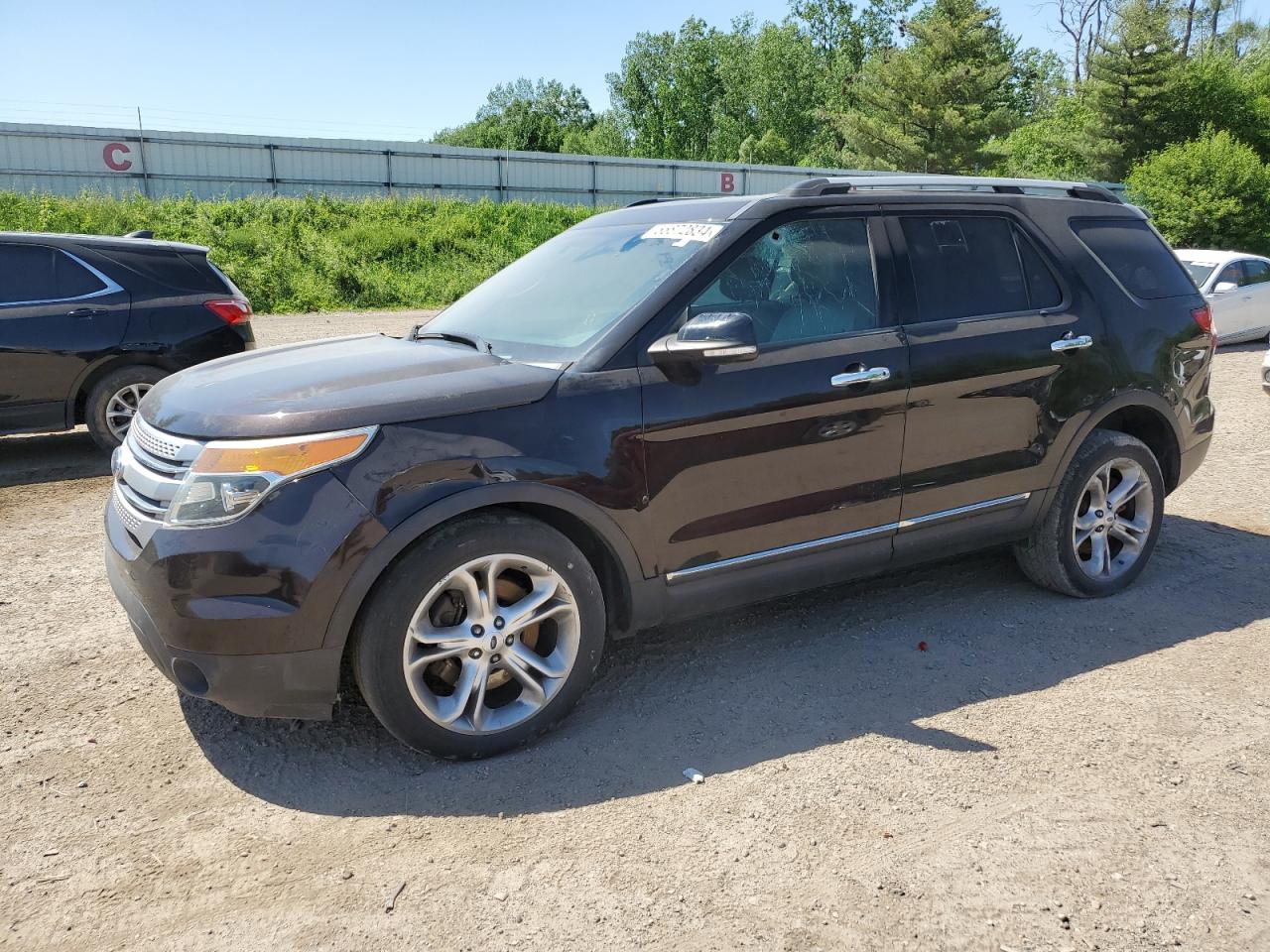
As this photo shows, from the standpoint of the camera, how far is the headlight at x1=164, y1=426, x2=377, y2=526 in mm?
3107

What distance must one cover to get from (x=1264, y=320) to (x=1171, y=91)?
97.0ft

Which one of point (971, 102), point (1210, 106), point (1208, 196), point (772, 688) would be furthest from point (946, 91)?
point (772, 688)

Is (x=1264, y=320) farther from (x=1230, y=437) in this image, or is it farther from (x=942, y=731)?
(x=942, y=731)

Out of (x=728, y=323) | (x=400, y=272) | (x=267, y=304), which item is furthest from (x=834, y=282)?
(x=400, y=272)

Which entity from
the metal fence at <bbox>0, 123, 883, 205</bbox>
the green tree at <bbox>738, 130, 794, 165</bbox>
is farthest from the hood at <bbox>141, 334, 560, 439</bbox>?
the green tree at <bbox>738, 130, 794, 165</bbox>

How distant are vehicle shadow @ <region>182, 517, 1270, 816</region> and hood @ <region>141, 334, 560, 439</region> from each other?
1.16 metres

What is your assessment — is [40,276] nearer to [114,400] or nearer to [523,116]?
[114,400]

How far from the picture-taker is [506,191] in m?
35.6

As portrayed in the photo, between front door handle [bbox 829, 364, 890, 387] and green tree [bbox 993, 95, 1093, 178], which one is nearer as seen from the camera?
front door handle [bbox 829, 364, 890, 387]

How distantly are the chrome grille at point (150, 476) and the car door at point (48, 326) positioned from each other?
4.72 m

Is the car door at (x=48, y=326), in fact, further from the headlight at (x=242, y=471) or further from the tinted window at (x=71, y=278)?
the headlight at (x=242, y=471)

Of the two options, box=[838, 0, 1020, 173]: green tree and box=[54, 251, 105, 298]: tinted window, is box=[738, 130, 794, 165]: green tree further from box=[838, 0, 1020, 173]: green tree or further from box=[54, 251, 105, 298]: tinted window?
box=[54, 251, 105, 298]: tinted window

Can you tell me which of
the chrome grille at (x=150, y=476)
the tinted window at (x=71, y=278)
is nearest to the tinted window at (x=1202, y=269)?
the tinted window at (x=71, y=278)

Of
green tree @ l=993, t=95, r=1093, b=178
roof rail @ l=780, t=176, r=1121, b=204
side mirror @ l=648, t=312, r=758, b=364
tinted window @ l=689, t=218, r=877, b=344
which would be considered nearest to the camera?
side mirror @ l=648, t=312, r=758, b=364
